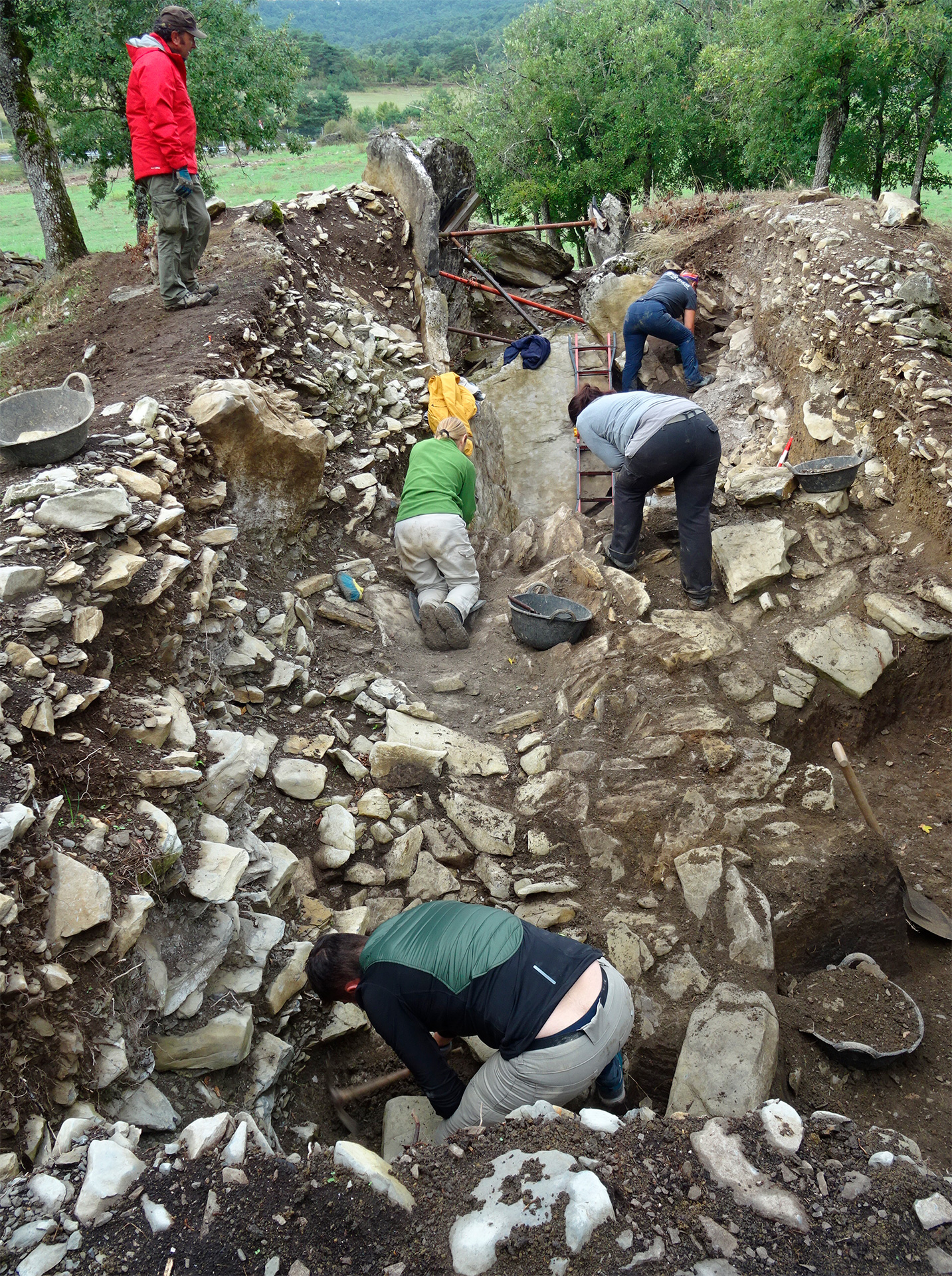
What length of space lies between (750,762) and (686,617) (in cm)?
114

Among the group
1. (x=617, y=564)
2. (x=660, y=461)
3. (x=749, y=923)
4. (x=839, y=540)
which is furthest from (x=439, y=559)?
(x=749, y=923)

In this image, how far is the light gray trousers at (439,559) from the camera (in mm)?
5652

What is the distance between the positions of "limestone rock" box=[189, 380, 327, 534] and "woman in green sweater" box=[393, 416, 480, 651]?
0.74 metres

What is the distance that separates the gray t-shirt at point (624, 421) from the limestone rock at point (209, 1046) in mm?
3839

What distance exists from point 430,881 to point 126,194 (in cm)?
1530

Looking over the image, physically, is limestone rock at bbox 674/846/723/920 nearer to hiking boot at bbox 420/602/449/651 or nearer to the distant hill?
hiking boot at bbox 420/602/449/651

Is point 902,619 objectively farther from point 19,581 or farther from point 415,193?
point 415,193

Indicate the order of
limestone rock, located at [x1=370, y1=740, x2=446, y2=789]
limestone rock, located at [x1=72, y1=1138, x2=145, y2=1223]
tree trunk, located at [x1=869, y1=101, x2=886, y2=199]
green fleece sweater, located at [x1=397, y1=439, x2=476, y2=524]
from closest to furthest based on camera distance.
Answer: limestone rock, located at [x1=72, y1=1138, x2=145, y2=1223] → limestone rock, located at [x1=370, y1=740, x2=446, y2=789] → green fleece sweater, located at [x1=397, y1=439, x2=476, y2=524] → tree trunk, located at [x1=869, y1=101, x2=886, y2=199]

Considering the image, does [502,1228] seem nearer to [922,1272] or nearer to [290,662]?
[922,1272]

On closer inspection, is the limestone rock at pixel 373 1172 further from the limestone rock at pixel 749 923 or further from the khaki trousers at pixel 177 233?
the khaki trousers at pixel 177 233

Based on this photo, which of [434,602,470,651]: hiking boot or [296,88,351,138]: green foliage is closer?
[434,602,470,651]: hiking boot

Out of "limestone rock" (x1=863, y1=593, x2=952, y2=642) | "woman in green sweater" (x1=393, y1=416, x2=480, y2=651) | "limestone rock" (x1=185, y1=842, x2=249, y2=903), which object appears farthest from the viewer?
"woman in green sweater" (x1=393, y1=416, x2=480, y2=651)

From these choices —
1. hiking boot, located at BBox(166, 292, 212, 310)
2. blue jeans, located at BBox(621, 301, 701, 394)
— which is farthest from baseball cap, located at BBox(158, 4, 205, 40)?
blue jeans, located at BBox(621, 301, 701, 394)

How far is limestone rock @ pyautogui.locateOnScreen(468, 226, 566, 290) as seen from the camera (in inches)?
509
